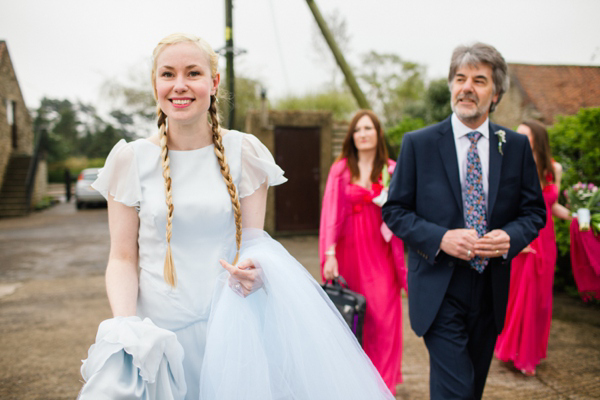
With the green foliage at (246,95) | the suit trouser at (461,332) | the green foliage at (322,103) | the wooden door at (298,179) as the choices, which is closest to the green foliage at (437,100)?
the green foliage at (322,103)

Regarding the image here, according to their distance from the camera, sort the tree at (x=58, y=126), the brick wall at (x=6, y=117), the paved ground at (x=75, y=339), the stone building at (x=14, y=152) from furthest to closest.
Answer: the tree at (x=58, y=126) < the brick wall at (x=6, y=117) < the stone building at (x=14, y=152) < the paved ground at (x=75, y=339)

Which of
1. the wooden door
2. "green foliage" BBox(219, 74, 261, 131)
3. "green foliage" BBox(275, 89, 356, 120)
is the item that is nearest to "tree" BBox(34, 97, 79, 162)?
"green foliage" BBox(219, 74, 261, 131)

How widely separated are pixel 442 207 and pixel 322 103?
12335 millimetres

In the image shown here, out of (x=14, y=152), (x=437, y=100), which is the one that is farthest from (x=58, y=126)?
(x=437, y=100)

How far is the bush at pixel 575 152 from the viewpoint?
5.69 m

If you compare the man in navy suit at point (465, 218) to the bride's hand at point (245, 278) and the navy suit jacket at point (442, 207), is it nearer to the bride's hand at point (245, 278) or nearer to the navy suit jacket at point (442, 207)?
the navy suit jacket at point (442, 207)

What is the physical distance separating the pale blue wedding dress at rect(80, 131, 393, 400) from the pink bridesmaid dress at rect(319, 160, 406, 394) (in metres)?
2.15

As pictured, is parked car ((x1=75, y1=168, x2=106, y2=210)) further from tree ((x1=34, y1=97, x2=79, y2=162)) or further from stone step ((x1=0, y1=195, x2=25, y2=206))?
tree ((x1=34, y1=97, x2=79, y2=162))

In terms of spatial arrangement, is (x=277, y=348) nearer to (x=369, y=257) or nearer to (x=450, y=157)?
(x=450, y=157)

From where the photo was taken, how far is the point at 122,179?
1.80 m

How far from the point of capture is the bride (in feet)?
5.06

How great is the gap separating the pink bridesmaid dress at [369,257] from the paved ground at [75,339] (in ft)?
1.51

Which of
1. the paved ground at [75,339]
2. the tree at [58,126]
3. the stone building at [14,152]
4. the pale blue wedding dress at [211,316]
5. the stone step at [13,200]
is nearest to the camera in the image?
the pale blue wedding dress at [211,316]

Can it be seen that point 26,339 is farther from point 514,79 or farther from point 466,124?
point 514,79
